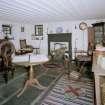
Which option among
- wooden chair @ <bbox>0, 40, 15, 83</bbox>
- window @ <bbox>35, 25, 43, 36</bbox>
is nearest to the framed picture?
window @ <bbox>35, 25, 43, 36</bbox>

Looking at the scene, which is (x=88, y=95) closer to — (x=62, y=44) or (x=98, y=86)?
(x=98, y=86)

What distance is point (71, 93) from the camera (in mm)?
3111

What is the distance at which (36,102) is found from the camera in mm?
2695

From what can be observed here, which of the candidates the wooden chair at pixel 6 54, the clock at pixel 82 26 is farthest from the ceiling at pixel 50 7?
the clock at pixel 82 26

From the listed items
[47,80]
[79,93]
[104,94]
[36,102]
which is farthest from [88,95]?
[47,80]

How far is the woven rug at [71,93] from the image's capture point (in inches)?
106

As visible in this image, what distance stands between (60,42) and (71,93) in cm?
428

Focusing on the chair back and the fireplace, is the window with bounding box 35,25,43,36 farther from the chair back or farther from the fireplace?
the chair back

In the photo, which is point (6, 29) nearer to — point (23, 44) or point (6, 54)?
point (23, 44)

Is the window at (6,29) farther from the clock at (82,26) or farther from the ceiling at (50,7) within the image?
the clock at (82,26)

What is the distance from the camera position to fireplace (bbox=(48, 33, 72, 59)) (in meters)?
6.95

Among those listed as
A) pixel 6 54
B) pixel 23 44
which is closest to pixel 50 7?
pixel 6 54

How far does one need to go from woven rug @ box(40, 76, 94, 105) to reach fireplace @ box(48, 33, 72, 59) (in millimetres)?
3172

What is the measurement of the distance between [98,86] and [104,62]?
384 mm
